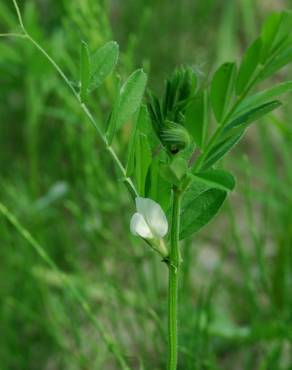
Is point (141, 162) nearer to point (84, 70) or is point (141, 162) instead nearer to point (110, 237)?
point (84, 70)

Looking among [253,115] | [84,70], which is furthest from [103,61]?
[253,115]

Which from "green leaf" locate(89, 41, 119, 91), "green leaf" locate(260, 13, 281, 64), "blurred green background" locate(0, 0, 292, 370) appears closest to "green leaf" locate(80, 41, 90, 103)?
"green leaf" locate(89, 41, 119, 91)

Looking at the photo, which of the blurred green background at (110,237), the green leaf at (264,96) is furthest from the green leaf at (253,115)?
the blurred green background at (110,237)

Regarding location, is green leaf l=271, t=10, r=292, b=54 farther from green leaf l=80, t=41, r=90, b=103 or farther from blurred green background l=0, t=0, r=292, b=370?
blurred green background l=0, t=0, r=292, b=370

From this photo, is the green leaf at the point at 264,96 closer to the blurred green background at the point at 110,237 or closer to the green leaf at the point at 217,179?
the green leaf at the point at 217,179

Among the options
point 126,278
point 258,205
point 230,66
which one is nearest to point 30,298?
point 126,278

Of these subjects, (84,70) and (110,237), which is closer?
(84,70)

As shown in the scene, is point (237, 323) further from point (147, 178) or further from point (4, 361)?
point (147, 178)
